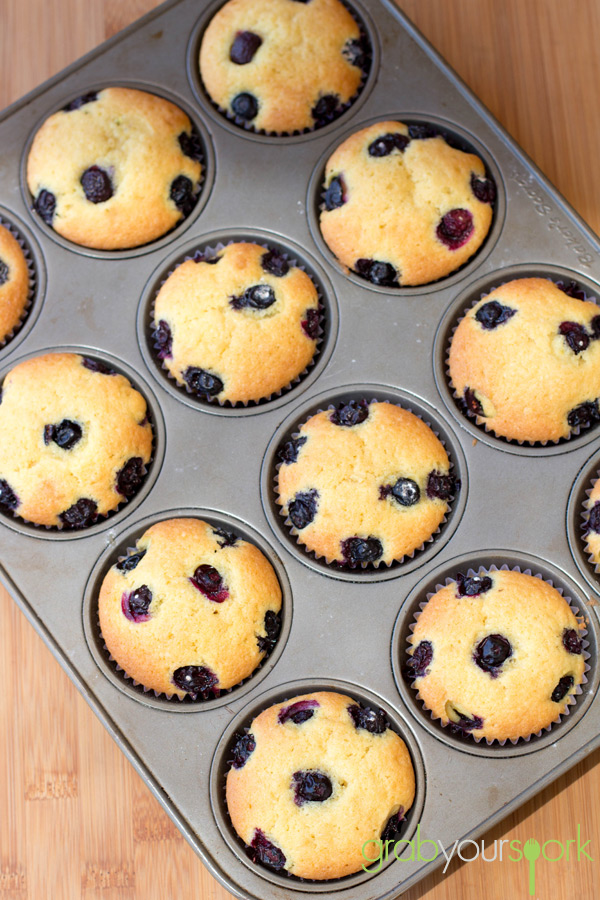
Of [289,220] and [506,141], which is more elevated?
[506,141]

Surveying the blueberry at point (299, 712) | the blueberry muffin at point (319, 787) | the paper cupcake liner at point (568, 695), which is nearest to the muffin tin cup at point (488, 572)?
the paper cupcake liner at point (568, 695)

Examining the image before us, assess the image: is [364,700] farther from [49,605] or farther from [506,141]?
[506,141]

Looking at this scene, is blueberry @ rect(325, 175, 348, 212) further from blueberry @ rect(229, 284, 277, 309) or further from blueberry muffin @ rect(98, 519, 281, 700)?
blueberry muffin @ rect(98, 519, 281, 700)

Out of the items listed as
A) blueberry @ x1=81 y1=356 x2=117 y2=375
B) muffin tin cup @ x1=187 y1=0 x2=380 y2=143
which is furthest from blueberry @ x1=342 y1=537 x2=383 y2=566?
muffin tin cup @ x1=187 y1=0 x2=380 y2=143

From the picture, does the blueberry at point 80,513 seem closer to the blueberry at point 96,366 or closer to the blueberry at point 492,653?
the blueberry at point 96,366

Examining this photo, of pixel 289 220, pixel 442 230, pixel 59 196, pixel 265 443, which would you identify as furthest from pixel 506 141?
pixel 59 196
